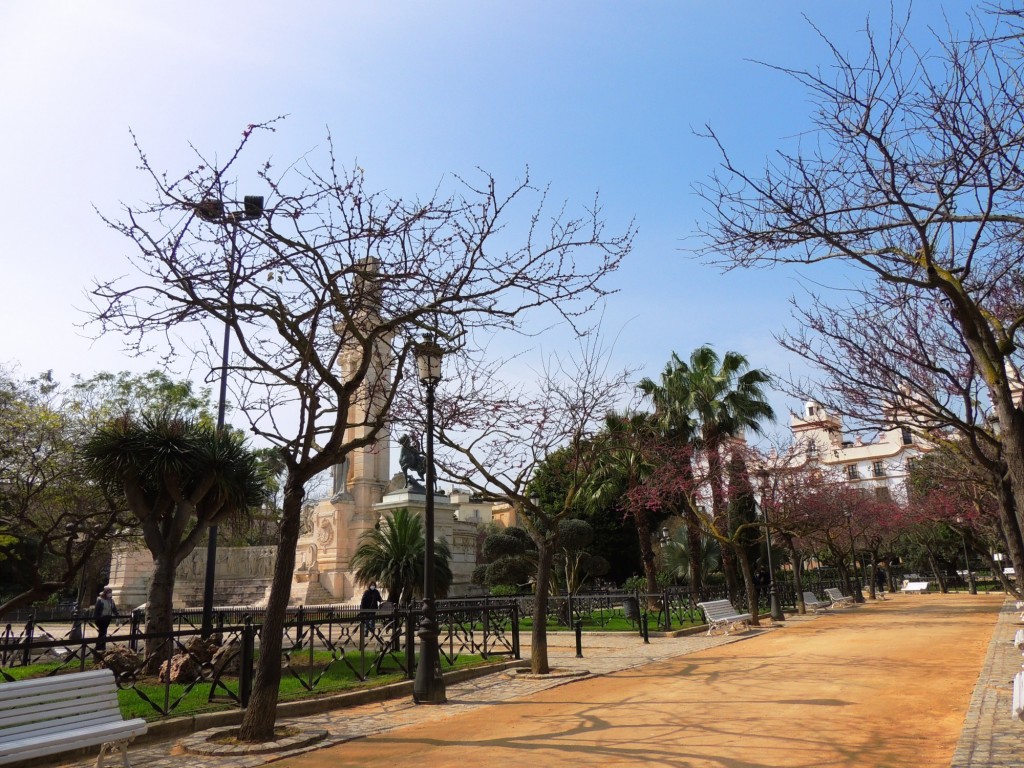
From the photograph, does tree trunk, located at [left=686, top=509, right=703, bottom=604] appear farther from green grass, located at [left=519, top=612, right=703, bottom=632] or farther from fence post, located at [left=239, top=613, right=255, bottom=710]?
fence post, located at [left=239, top=613, right=255, bottom=710]

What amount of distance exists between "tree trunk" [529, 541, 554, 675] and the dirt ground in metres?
0.94

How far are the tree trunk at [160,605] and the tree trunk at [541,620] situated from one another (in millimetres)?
5916

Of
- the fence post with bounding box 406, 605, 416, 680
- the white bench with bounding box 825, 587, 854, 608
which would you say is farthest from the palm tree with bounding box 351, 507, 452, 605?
the white bench with bounding box 825, 587, 854, 608

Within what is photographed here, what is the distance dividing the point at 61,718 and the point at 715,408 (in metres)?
23.4

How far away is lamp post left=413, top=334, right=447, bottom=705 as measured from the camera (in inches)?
401

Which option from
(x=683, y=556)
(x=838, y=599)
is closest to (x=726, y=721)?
(x=838, y=599)

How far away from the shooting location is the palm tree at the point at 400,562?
20.8 m

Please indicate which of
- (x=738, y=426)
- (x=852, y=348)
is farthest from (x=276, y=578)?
(x=738, y=426)

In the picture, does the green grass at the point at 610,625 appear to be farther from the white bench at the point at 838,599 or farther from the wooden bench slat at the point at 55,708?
the wooden bench slat at the point at 55,708

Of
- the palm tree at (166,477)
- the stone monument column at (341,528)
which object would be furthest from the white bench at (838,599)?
the palm tree at (166,477)

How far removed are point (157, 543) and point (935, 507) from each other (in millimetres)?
30943

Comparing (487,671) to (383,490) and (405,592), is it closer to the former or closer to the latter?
(405,592)

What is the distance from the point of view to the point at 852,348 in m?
12.4

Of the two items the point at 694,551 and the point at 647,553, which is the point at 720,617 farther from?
the point at 694,551
